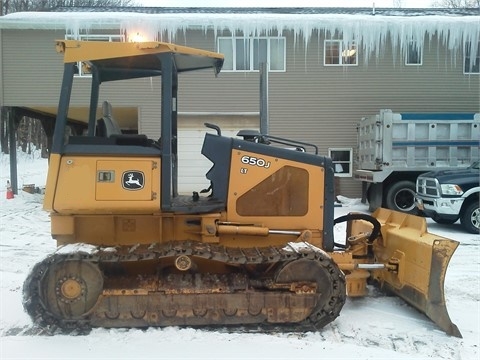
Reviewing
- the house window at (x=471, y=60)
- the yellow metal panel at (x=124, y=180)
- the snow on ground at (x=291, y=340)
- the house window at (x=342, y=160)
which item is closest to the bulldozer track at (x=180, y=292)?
the snow on ground at (x=291, y=340)

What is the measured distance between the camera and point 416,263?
4.78 meters

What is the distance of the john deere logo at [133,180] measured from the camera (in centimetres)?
436

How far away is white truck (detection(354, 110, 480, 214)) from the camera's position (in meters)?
12.7

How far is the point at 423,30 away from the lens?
53.6 ft

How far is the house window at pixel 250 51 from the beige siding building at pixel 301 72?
34 mm

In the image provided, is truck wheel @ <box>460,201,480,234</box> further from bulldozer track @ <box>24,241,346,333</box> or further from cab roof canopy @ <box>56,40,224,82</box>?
cab roof canopy @ <box>56,40,224,82</box>

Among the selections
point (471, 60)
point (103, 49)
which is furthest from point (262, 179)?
point (471, 60)

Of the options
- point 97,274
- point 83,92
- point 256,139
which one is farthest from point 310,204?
point 83,92

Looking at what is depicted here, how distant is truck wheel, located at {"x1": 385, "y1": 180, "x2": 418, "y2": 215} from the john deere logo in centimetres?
982

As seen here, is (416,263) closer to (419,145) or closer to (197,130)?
(419,145)

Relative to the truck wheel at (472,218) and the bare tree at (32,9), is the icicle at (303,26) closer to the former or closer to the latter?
the truck wheel at (472,218)

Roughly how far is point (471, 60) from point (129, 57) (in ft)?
50.3

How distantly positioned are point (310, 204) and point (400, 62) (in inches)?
528

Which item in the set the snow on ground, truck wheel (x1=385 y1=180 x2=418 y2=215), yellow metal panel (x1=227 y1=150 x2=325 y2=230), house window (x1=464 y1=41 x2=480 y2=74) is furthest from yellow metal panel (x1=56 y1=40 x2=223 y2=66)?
house window (x1=464 y1=41 x2=480 y2=74)
